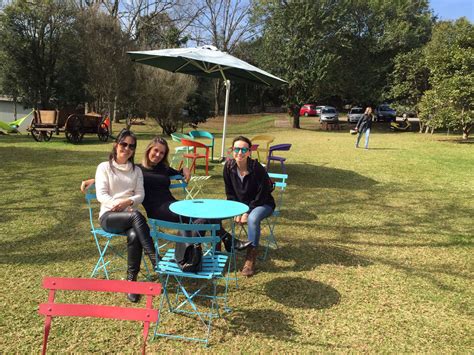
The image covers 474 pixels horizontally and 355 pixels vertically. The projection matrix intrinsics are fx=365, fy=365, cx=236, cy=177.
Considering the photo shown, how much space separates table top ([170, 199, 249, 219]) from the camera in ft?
9.53

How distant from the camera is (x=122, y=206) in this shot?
134 inches

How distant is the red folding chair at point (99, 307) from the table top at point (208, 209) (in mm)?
1019

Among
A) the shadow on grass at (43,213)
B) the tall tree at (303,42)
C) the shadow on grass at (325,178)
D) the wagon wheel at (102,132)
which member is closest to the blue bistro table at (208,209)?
the shadow on grass at (43,213)

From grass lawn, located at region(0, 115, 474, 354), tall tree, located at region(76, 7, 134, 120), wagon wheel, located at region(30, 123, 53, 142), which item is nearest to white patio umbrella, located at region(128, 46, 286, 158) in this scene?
grass lawn, located at region(0, 115, 474, 354)

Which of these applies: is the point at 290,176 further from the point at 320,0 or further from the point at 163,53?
the point at 320,0

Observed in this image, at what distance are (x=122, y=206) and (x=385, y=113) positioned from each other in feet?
102

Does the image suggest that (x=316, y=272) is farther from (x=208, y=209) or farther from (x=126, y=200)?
(x=126, y=200)

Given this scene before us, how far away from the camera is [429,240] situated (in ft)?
16.2

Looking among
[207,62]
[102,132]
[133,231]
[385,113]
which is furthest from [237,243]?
[385,113]

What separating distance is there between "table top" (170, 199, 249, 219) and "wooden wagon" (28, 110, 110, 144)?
470 inches

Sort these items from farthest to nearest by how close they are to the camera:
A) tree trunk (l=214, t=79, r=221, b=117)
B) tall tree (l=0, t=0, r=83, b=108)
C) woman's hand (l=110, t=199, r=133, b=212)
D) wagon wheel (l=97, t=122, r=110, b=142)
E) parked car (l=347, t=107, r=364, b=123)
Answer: tree trunk (l=214, t=79, r=221, b=117), parked car (l=347, t=107, r=364, b=123), tall tree (l=0, t=0, r=83, b=108), wagon wheel (l=97, t=122, r=110, b=142), woman's hand (l=110, t=199, r=133, b=212)

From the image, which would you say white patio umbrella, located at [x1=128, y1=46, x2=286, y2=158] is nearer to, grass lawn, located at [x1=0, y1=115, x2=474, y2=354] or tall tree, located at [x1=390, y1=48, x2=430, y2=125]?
→ grass lawn, located at [x1=0, y1=115, x2=474, y2=354]

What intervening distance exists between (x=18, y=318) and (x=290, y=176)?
6.53 metres

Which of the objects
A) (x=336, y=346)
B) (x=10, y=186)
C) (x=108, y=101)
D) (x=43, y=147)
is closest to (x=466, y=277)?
(x=336, y=346)
